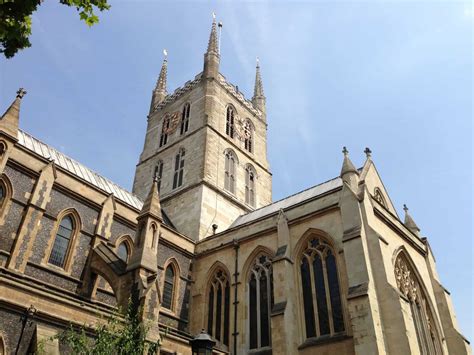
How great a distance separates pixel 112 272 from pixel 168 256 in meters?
5.88

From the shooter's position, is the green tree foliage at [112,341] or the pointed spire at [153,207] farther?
Answer: the pointed spire at [153,207]

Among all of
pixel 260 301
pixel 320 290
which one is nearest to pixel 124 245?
pixel 260 301

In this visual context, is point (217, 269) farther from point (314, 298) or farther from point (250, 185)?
point (250, 185)

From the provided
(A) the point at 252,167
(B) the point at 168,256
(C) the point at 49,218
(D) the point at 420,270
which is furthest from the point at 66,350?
(A) the point at 252,167

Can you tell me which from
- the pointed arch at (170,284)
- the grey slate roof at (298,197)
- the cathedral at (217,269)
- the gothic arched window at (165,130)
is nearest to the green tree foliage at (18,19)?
the cathedral at (217,269)

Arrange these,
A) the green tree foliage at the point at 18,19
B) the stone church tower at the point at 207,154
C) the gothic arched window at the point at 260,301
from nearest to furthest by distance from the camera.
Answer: the green tree foliage at the point at 18,19, the gothic arched window at the point at 260,301, the stone church tower at the point at 207,154

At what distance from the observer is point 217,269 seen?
22234 mm

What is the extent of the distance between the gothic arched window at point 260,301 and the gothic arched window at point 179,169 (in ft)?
36.9

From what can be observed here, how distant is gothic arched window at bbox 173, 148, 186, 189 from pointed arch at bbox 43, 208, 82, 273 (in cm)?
1188

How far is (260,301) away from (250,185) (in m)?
13.9

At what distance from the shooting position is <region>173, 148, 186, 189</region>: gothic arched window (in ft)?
98.8

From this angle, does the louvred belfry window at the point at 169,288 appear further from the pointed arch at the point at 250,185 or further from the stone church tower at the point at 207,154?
the pointed arch at the point at 250,185

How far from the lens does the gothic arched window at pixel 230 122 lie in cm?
3359

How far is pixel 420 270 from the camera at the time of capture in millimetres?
20578
